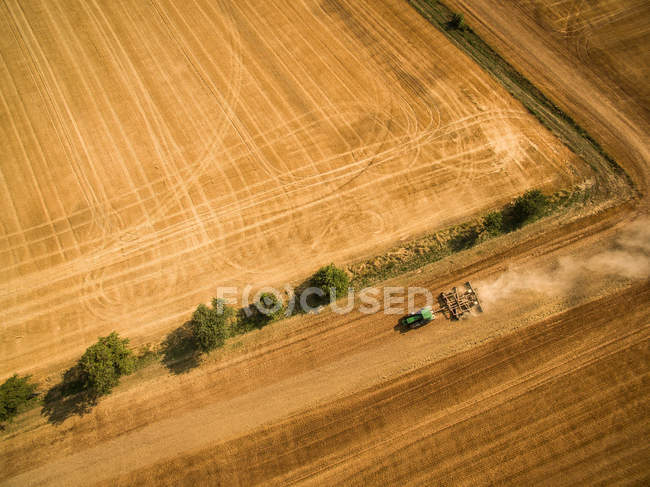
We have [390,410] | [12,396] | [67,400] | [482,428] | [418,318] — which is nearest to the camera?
[12,396]

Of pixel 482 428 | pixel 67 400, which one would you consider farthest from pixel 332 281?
pixel 67 400

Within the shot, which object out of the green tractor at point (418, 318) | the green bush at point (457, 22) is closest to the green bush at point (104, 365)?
the green tractor at point (418, 318)

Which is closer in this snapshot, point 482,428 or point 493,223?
point 482,428

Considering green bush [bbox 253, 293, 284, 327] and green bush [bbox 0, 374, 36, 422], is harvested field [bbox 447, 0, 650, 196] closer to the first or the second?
green bush [bbox 253, 293, 284, 327]

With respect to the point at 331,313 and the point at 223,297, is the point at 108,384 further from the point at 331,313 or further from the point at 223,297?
the point at 331,313

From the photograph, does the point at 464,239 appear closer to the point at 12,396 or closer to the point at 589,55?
the point at 589,55

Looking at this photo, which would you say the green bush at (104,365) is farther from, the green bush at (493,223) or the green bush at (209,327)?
the green bush at (493,223)
